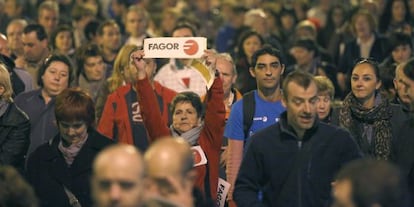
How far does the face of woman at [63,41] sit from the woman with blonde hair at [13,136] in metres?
5.20

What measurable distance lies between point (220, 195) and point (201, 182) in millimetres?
423

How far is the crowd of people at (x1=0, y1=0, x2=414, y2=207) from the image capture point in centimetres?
796

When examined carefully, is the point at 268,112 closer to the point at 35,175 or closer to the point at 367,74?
the point at 367,74

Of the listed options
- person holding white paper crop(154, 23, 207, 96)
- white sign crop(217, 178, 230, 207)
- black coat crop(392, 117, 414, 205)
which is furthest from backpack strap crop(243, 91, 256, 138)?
person holding white paper crop(154, 23, 207, 96)

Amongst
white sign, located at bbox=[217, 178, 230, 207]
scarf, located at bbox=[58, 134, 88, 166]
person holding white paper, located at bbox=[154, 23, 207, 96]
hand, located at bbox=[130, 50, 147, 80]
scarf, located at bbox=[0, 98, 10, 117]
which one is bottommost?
white sign, located at bbox=[217, 178, 230, 207]

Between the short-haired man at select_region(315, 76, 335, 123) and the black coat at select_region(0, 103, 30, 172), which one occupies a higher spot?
the short-haired man at select_region(315, 76, 335, 123)

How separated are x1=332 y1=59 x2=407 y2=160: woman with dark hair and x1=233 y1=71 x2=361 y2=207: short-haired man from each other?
4.86 feet

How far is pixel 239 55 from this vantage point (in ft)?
51.5

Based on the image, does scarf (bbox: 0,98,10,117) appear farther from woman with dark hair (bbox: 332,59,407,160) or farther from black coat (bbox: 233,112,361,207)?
woman with dark hair (bbox: 332,59,407,160)

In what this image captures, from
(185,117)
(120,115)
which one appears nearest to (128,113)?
(120,115)

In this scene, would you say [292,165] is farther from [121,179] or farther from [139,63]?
[121,179]

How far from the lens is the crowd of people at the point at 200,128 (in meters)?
7.96

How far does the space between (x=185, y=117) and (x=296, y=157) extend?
1933mm

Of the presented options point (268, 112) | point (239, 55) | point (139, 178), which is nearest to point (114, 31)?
point (239, 55)
